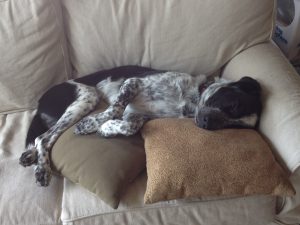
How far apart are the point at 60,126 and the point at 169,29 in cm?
82

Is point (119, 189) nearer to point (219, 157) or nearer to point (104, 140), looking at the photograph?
point (104, 140)

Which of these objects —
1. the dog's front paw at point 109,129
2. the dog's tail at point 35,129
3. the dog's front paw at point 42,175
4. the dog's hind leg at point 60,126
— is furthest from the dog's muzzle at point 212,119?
the dog's tail at point 35,129

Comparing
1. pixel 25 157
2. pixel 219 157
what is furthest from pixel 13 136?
pixel 219 157

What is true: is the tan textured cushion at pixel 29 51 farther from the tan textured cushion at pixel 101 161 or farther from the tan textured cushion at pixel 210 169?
the tan textured cushion at pixel 210 169

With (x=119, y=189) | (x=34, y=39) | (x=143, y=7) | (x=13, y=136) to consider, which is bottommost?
(x=13, y=136)

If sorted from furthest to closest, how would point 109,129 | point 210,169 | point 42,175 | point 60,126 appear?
point 60,126, point 109,129, point 42,175, point 210,169

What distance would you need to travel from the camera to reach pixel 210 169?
4.55ft

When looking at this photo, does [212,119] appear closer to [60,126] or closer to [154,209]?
[154,209]

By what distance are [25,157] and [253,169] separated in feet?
3.49

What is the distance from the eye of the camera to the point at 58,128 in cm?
179

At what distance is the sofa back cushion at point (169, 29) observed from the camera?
1.90 m

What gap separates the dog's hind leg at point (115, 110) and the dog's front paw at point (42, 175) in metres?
0.23

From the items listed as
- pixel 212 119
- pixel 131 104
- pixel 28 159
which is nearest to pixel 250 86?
pixel 212 119

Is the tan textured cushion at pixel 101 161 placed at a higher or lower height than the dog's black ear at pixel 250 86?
lower
